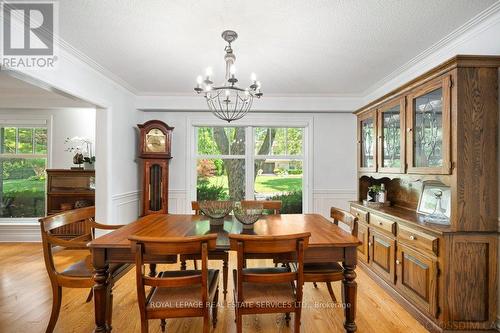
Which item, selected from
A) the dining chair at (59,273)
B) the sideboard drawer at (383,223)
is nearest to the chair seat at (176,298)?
the dining chair at (59,273)

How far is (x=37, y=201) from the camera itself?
459 centimetres

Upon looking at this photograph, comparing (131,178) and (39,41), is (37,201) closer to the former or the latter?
(131,178)

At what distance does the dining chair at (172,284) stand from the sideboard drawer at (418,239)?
67.1 inches

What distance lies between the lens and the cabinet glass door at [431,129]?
2068 millimetres

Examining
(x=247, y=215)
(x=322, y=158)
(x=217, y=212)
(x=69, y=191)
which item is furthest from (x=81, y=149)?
(x=322, y=158)

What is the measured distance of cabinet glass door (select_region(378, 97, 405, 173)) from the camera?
271cm

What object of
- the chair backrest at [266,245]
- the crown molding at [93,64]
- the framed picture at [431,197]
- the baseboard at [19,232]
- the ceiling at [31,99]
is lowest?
the baseboard at [19,232]

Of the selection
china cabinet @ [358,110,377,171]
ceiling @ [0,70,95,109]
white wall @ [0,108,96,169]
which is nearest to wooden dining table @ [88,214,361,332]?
china cabinet @ [358,110,377,171]

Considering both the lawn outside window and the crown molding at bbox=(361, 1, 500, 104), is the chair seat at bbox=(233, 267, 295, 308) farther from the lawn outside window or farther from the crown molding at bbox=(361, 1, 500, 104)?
the lawn outside window

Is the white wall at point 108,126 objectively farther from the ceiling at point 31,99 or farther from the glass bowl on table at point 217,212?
the glass bowl on table at point 217,212

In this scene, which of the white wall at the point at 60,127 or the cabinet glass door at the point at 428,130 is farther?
the white wall at the point at 60,127

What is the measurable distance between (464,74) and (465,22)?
0.55 m

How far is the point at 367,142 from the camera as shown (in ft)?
11.4

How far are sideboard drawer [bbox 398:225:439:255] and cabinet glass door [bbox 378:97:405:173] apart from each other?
619 mm
